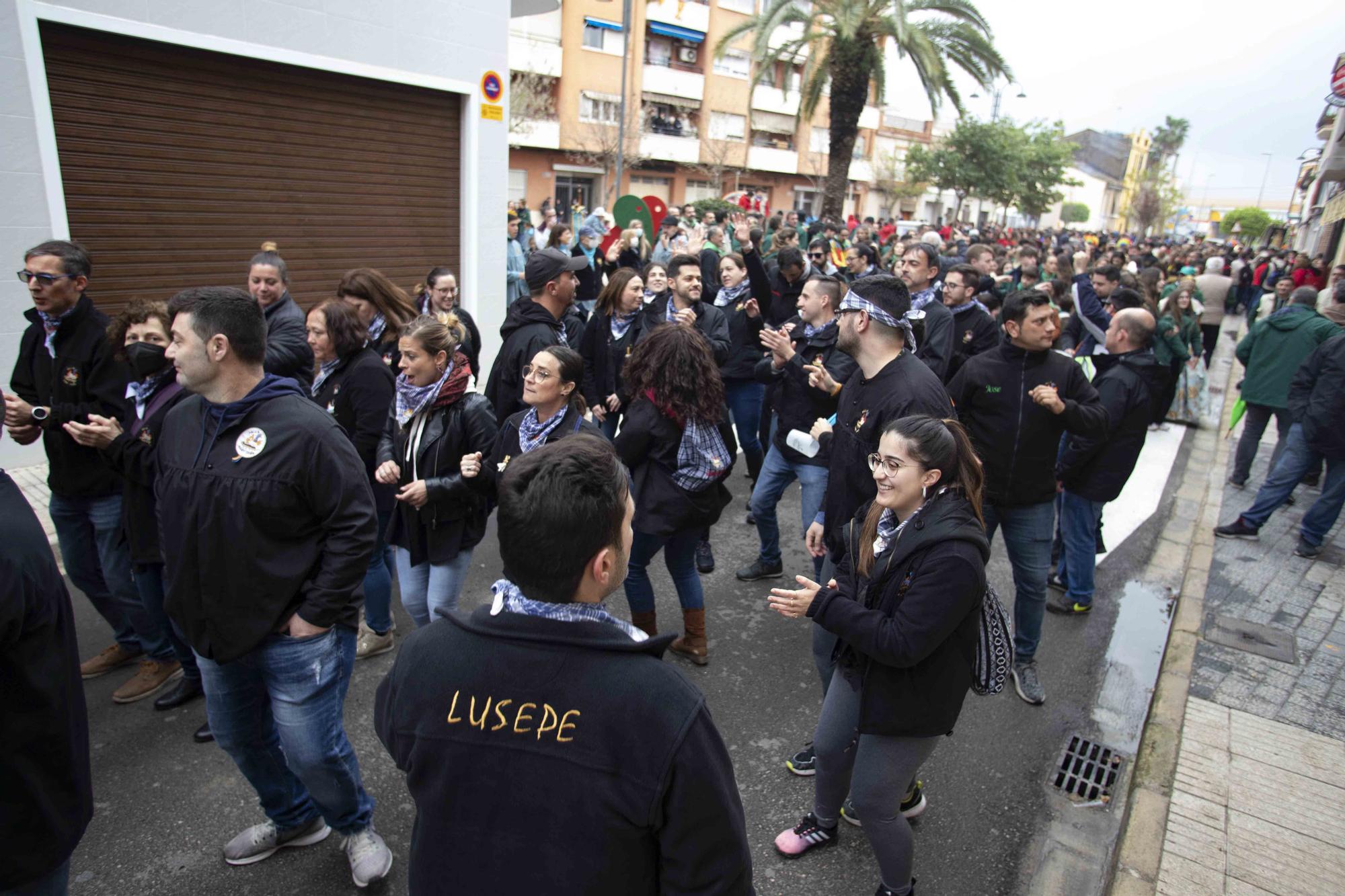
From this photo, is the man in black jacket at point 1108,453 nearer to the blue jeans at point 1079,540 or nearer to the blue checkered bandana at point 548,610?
the blue jeans at point 1079,540

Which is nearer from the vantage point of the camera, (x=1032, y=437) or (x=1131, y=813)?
(x=1131, y=813)

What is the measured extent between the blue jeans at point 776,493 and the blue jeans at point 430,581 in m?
2.14

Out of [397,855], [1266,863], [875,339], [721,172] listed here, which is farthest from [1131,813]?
[721,172]

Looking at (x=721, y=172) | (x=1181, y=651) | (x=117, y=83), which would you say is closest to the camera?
(x=1181, y=651)

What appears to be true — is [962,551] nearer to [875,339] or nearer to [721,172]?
[875,339]

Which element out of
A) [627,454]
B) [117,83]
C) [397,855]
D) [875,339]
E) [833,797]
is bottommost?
[397,855]

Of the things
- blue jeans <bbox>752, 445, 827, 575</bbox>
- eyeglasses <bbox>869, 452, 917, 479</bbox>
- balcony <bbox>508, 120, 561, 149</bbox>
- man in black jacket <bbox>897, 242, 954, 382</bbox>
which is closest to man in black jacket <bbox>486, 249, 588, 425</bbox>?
blue jeans <bbox>752, 445, 827, 575</bbox>

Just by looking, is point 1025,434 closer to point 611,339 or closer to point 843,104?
→ point 611,339

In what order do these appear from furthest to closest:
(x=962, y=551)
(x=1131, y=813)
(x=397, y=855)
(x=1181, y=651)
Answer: (x=1181, y=651) → (x=1131, y=813) → (x=397, y=855) → (x=962, y=551)

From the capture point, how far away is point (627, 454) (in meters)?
3.96

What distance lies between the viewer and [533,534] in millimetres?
1495

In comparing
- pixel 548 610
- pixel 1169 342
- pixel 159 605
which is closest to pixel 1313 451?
pixel 1169 342

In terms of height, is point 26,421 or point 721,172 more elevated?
point 721,172

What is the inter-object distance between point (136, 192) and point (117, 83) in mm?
873
